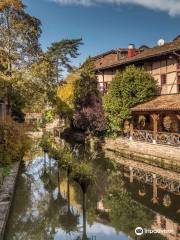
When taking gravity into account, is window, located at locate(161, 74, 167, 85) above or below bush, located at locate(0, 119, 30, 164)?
above

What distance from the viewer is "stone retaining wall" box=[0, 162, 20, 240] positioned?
9.93 metres

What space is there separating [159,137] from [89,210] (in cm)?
1299

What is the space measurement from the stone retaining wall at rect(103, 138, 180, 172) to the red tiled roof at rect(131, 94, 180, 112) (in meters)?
2.70

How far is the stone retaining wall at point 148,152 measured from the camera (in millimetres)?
21922

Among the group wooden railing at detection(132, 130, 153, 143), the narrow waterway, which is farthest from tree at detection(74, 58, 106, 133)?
the narrow waterway

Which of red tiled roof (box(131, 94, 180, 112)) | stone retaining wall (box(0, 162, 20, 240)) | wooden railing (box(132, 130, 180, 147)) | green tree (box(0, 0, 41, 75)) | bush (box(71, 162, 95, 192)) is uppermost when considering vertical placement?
green tree (box(0, 0, 41, 75))

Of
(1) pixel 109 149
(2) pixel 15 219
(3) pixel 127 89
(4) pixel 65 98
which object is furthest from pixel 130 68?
(2) pixel 15 219

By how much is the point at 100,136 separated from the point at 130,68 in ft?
24.7

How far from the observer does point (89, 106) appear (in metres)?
32.3

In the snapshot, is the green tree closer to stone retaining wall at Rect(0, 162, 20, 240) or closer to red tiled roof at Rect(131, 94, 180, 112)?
red tiled roof at Rect(131, 94, 180, 112)

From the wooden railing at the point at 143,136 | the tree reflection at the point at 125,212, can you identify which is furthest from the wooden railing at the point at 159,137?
the tree reflection at the point at 125,212

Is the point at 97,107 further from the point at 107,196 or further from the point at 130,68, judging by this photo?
the point at 107,196

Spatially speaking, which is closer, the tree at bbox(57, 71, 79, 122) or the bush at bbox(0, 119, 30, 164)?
the bush at bbox(0, 119, 30, 164)

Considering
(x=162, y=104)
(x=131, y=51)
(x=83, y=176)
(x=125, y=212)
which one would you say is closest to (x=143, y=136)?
(x=162, y=104)
